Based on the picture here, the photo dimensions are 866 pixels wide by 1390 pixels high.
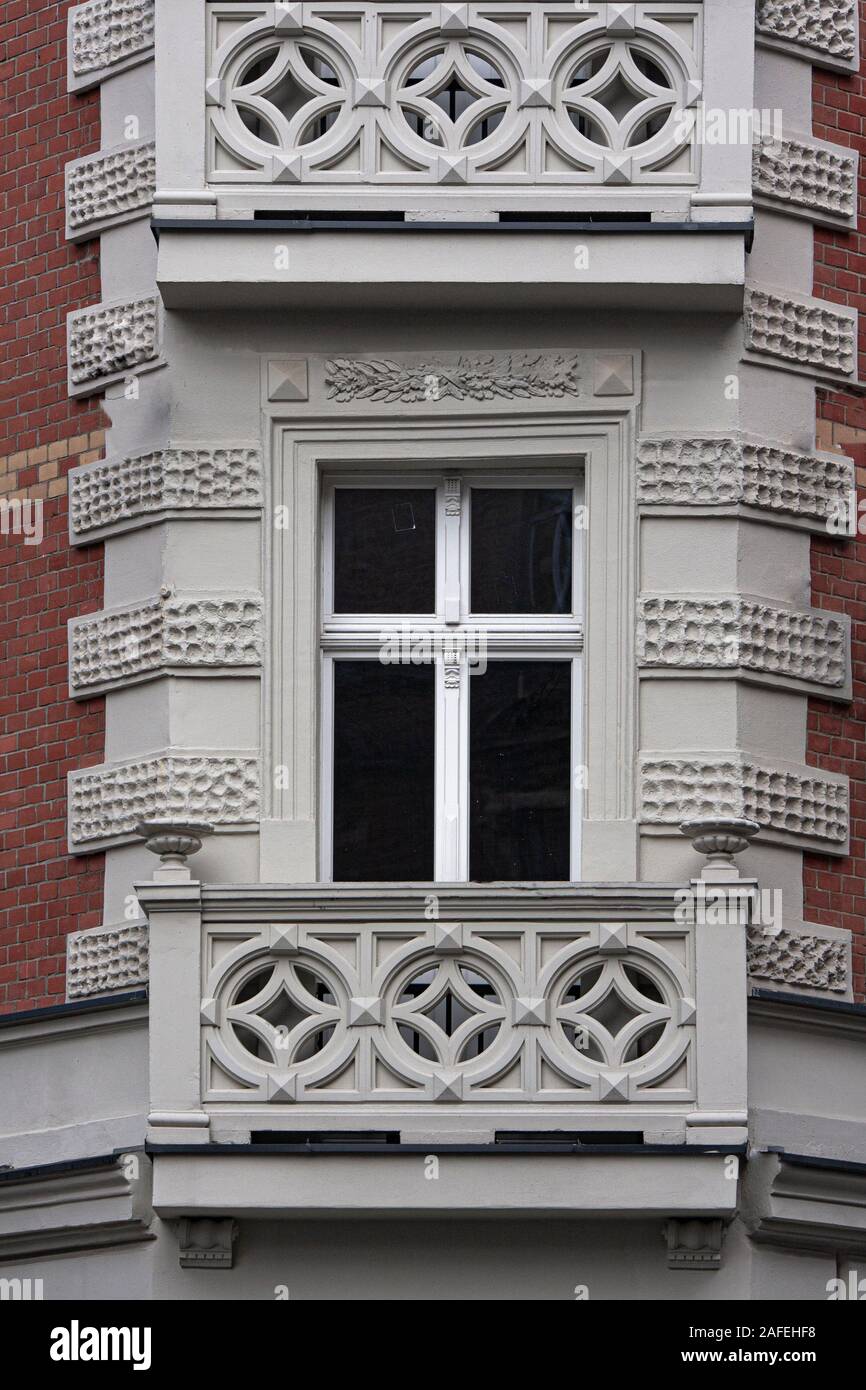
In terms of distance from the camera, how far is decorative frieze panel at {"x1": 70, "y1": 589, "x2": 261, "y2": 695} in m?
14.2

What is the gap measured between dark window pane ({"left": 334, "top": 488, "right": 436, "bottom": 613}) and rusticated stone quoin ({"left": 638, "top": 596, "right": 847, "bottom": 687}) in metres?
1.07

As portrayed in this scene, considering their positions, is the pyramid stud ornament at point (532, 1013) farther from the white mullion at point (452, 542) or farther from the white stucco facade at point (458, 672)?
the white mullion at point (452, 542)

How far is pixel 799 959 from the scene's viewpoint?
45.9ft

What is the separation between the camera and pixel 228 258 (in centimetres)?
1416

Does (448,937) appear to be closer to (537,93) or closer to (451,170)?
(451,170)

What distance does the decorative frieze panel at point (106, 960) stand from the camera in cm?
1405

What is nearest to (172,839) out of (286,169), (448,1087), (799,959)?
(448,1087)

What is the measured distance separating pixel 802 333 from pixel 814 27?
5.09ft

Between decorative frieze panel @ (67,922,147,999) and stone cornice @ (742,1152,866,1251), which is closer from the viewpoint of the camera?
stone cornice @ (742,1152,866,1251)

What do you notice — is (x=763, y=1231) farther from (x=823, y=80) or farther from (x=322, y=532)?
(x=823, y=80)

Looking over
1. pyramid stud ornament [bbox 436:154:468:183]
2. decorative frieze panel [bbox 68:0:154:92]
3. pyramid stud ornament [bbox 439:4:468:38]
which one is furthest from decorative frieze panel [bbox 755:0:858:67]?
decorative frieze panel [bbox 68:0:154:92]

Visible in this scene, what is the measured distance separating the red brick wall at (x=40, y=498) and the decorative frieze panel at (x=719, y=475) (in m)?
2.66

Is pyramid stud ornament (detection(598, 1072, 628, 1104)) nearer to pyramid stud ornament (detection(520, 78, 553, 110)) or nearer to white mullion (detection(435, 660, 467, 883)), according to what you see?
white mullion (detection(435, 660, 467, 883))

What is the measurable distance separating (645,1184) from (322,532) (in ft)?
11.3
